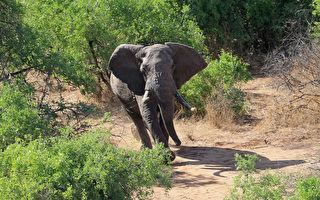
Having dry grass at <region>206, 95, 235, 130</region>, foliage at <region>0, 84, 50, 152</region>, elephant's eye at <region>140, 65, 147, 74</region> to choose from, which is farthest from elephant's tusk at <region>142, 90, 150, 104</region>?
dry grass at <region>206, 95, 235, 130</region>

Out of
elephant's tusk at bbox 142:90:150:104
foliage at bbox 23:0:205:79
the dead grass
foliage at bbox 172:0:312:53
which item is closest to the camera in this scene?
elephant's tusk at bbox 142:90:150:104

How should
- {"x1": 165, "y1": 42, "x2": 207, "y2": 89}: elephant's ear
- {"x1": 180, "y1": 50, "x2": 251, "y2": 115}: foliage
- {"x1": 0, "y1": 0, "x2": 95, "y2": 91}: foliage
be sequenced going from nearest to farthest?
{"x1": 0, "y1": 0, "x2": 95, "y2": 91}: foliage < {"x1": 165, "y1": 42, "x2": 207, "y2": 89}: elephant's ear < {"x1": 180, "y1": 50, "x2": 251, "y2": 115}: foliage

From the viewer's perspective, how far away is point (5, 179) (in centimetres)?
529

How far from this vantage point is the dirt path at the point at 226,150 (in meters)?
7.73

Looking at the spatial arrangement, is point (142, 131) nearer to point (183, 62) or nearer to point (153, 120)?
point (153, 120)

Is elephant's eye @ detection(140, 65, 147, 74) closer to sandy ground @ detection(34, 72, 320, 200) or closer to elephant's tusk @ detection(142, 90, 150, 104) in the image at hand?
elephant's tusk @ detection(142, 90, 150, 104)

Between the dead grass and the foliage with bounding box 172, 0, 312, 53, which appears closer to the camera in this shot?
the dead grass

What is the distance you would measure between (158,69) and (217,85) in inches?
150

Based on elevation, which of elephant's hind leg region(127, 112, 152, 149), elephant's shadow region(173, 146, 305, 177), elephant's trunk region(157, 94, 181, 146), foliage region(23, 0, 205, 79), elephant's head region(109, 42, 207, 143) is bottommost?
elephant's shadow region(173, 146, 305, 177)

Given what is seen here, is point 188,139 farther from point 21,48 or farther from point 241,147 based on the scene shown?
point 21,48

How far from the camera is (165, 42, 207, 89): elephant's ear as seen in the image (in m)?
9.57

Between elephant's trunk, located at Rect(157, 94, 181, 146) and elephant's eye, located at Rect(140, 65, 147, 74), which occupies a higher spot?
elephant's eye, located at Rect(140, 65, 147, 74)

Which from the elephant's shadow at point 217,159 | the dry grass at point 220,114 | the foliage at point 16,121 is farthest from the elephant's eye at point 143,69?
the dry grass at point 220,114

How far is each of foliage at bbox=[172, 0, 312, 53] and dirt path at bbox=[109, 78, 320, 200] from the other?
4.05m
